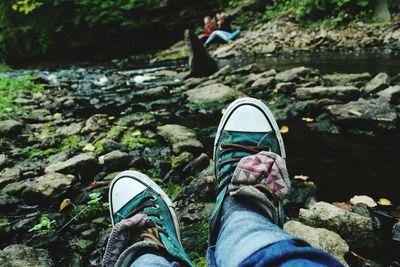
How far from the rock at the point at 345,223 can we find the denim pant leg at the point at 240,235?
0.34 m

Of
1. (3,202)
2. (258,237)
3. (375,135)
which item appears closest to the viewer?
(258,237)

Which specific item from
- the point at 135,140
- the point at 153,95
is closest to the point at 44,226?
the point at 135,140

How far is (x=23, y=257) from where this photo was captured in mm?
1329

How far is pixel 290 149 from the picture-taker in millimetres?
2367

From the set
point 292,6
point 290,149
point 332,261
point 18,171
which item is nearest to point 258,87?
point 290,149

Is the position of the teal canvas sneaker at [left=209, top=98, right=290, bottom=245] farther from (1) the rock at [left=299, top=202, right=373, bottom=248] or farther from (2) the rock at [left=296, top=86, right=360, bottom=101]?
(2) the rock at [left=296, top=86, right=360, bottom=101]

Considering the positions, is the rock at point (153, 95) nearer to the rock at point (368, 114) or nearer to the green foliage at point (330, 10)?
the rock at point (368, 114)

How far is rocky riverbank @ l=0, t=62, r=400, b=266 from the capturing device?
1.47m

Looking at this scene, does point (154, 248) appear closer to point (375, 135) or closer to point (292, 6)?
point (375, 135)

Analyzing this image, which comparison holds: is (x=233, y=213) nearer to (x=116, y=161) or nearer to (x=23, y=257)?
(x=23, y=257)

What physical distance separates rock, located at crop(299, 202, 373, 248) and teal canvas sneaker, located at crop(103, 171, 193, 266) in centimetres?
71

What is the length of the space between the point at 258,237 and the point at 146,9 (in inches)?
526

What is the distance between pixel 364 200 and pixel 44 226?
73.3 inches

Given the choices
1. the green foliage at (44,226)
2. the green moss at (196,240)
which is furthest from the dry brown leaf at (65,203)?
the green moss at (196,240)
